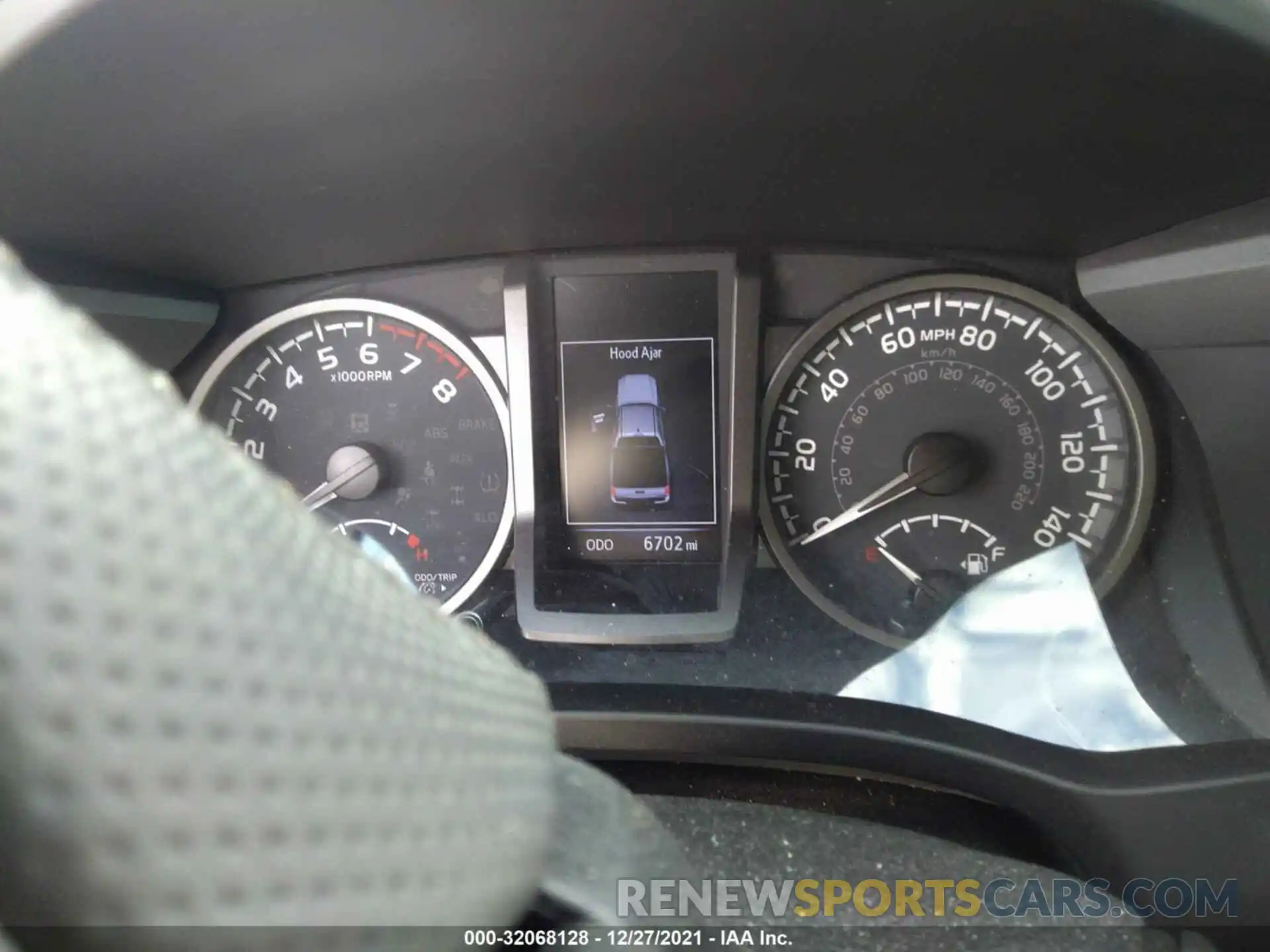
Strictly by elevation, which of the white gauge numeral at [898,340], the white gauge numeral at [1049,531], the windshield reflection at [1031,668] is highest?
the white gauge numeral at [898,340]

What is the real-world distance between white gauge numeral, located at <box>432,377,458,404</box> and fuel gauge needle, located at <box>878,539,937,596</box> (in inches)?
29.3

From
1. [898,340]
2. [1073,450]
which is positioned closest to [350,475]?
[898,340]

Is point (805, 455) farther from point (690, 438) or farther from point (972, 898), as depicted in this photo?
point (972, 898)

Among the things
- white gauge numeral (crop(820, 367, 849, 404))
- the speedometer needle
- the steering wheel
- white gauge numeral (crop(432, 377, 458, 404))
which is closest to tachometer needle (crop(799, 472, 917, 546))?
the speedometer needle

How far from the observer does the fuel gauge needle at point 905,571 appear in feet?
5.64

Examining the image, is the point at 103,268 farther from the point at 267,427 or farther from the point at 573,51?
the point at 573,51

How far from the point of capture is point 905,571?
1.76 metres

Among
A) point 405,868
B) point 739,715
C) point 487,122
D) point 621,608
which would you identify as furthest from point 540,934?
point 621,608

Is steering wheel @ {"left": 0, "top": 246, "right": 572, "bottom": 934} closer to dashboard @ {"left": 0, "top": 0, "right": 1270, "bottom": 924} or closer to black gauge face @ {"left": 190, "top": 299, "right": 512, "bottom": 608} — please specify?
dashboard @ {"left": 0, "top": 0, "right": 1270, "bottom": 924}

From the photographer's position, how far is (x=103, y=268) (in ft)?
5.24

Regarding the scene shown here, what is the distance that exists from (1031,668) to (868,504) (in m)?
0.34

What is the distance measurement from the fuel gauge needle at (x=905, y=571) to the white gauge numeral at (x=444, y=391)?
0.75 m

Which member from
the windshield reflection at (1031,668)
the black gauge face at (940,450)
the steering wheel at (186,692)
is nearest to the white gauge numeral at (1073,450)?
the black gauge face at (940,450)

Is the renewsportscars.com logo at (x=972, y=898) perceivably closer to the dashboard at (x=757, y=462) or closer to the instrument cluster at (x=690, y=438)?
the dashboard at (x=757, y=462)
